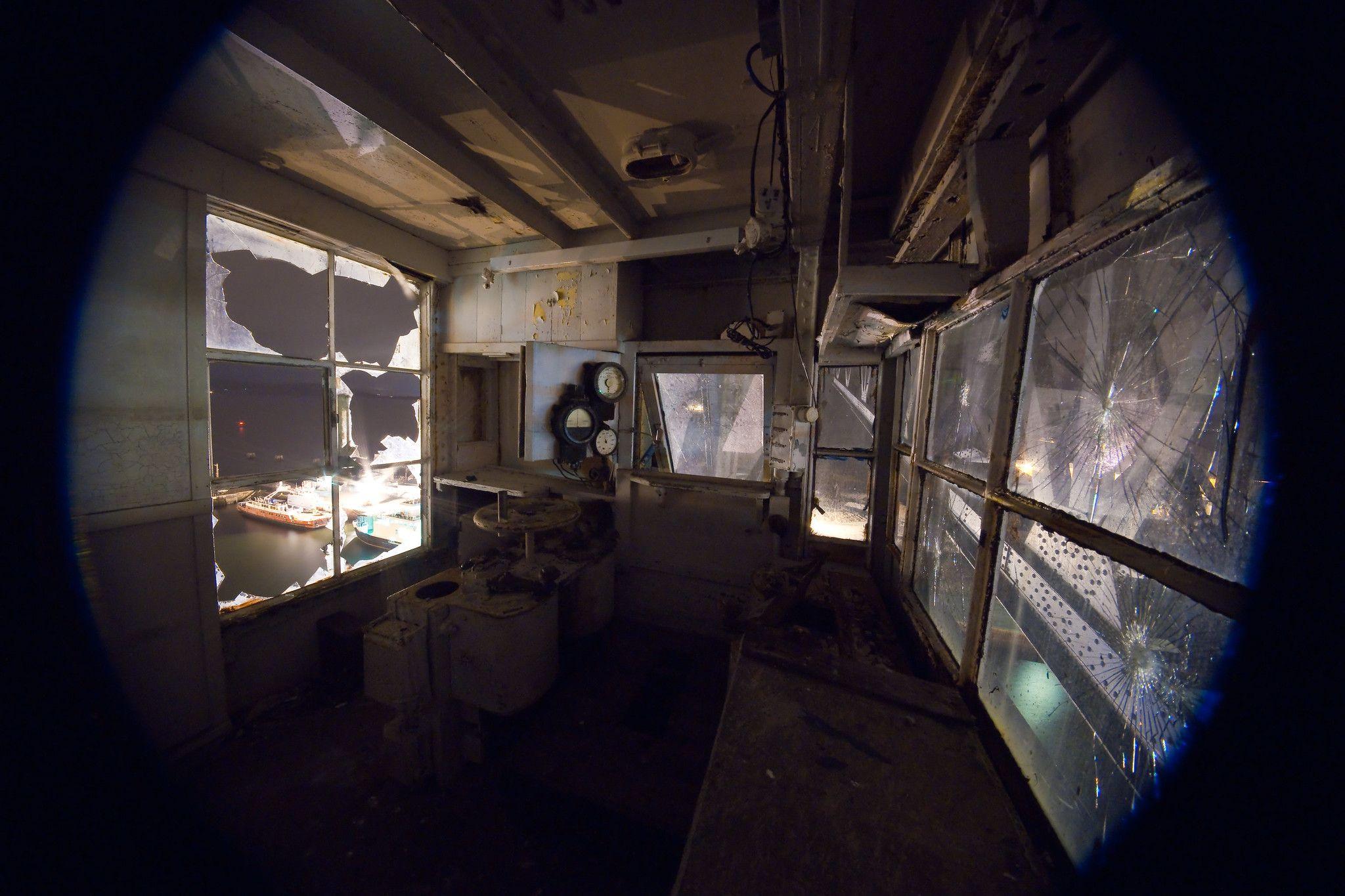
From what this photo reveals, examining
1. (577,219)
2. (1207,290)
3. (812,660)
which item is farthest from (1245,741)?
(577,219)

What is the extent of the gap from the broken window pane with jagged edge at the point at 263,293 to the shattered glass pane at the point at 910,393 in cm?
489

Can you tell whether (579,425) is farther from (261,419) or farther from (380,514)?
(261,419)

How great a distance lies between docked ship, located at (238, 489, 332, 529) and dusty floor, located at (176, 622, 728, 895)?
1552mm

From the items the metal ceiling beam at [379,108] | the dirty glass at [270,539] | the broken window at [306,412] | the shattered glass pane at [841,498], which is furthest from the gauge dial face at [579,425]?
the dirty glass at [270,539]

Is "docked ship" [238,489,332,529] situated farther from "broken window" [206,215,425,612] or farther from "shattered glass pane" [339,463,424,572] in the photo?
"shattered glass pane" [339,463,424,572]

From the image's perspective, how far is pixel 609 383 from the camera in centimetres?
392

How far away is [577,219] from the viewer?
12.0ft

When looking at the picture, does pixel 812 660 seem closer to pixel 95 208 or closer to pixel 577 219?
pixel 577 219

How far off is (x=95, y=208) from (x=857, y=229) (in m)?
4.89

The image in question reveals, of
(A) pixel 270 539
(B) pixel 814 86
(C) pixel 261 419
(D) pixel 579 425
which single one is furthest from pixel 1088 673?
(C) pixel 261 419

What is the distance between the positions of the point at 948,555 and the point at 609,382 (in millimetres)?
3039

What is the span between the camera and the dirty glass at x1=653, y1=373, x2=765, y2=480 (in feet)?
13.7

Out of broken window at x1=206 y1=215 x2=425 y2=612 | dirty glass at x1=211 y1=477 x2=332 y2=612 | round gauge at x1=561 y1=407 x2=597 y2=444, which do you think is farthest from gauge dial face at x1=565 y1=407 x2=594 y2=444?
dirty glass at x1=211 y1=477 x2=332 y2=612

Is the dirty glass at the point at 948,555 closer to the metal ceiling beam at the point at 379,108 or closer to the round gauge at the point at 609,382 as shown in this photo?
the round gauge at the point at 609,382
